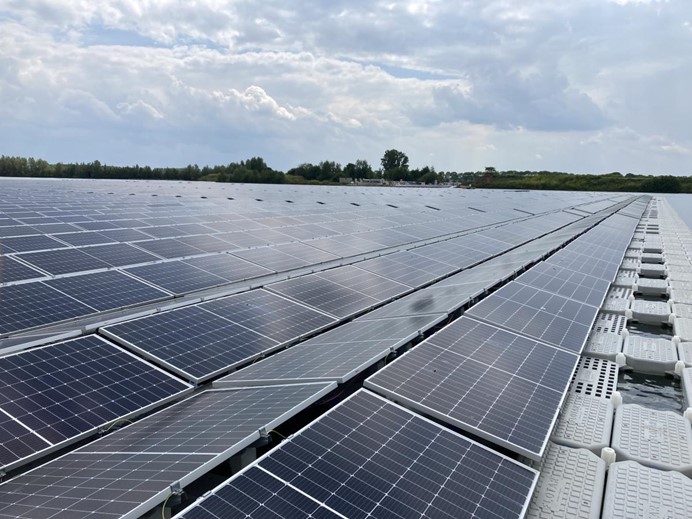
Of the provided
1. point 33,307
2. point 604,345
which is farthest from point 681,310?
point 33,307

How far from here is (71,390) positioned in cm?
949

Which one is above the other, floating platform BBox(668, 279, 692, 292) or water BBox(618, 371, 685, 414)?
floating platform BBox(668, 279, 692, 292)

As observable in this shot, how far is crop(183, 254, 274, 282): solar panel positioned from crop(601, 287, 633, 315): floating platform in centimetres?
1426

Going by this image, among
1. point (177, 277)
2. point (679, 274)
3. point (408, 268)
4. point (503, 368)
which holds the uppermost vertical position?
point (177, 277)

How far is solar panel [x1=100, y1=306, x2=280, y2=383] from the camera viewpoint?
11.1 meters

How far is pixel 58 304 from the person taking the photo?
47.0 ft

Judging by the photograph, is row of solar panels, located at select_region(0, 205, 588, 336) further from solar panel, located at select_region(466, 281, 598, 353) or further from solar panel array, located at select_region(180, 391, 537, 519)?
solar panel array, located at select_region(180, 391, 537, 519)

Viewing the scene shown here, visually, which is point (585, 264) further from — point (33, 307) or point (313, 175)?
point (313, 175)

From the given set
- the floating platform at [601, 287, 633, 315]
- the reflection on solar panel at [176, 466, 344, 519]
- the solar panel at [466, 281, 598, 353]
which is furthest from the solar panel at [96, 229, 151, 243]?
the floating platform at [601, 287, 633, 315]

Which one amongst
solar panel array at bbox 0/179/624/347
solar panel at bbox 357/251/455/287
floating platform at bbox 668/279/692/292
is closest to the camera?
solar panel array at bbox 0/179/624/347

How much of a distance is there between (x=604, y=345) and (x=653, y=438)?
5248mm

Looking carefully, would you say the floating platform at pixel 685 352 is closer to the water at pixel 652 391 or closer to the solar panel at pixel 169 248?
the water at pixel 652 391

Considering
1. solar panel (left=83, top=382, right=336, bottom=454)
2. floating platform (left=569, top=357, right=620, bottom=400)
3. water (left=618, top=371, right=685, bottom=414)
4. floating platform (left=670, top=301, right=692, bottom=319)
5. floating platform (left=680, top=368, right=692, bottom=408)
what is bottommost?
water (left=618, top=371, right=685, bottom=414)

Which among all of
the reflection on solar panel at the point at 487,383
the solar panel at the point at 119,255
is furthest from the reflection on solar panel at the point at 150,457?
the solar panel at the point at 119,255
